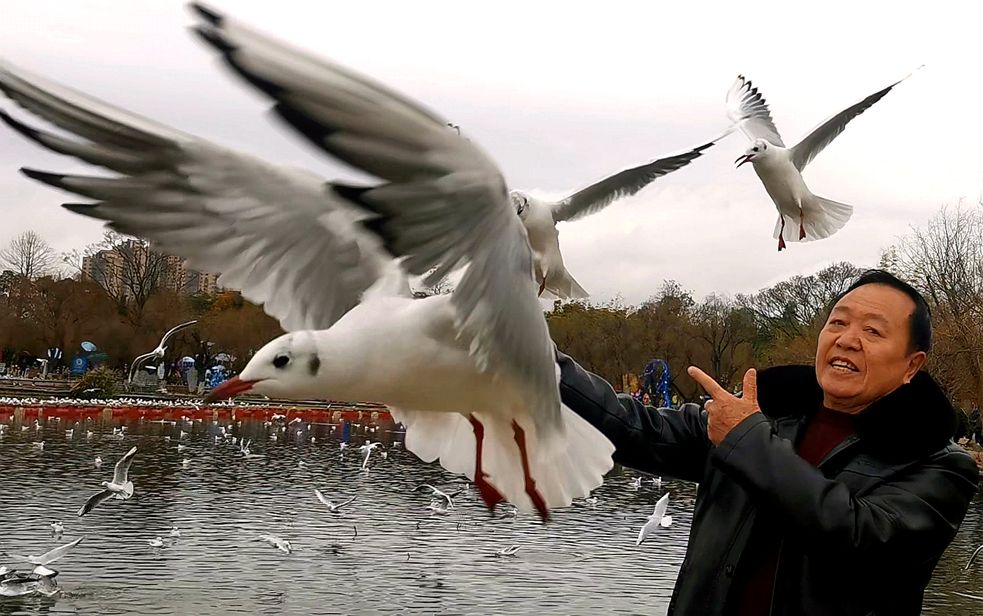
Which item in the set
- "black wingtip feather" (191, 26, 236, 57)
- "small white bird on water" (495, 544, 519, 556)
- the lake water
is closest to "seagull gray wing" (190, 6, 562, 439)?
"black wingtip feather" (191, 26, 236, 57)

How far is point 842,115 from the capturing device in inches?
232

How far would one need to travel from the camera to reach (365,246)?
231 centimetres

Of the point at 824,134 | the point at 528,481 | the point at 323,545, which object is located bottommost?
the point at 323,545

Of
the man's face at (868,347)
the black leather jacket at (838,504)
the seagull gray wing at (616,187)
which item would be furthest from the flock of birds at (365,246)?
the seagull gray wing at (616,187)

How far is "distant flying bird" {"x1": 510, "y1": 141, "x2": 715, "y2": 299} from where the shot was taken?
3.82 metres

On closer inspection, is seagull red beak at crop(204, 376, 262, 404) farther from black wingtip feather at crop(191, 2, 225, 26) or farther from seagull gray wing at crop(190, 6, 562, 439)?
black wingtip feather at crop(191, 2, 225, 26)

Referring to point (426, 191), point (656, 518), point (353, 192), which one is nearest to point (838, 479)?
point (426, 191)

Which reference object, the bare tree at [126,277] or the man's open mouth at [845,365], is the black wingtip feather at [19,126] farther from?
the bare tree at [126,277]

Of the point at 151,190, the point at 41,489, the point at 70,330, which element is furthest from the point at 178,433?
the point at 151,190


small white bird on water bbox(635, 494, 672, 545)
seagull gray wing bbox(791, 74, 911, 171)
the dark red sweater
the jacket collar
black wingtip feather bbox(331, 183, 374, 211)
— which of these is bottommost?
small white bird on water bbox(635, 494, 672, 545)

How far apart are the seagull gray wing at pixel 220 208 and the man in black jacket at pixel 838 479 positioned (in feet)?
1.96

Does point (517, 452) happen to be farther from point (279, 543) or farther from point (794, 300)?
point (794, 300)

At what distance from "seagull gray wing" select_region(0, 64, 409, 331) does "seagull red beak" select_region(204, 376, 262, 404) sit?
33 cm

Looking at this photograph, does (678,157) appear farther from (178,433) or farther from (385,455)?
(178,433)
